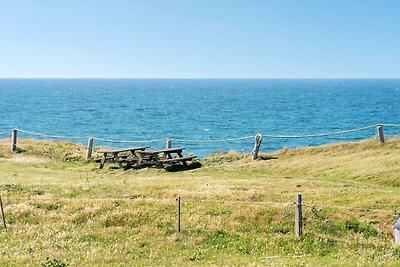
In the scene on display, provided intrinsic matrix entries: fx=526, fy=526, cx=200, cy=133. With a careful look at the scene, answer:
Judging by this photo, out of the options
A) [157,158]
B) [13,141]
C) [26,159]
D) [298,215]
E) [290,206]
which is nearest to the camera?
[298,215]

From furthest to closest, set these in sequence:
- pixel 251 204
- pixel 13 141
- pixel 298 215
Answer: pixel 13 141
pixel 251 204
pixel 298 215

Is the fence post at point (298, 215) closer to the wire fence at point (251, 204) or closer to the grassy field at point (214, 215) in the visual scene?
the wire fence at point (251, 204)

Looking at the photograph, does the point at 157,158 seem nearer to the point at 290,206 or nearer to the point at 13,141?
the point at 13,141

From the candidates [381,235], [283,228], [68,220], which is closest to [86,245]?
[68,220]

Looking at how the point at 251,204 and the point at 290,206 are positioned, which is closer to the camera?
the point at 290,206

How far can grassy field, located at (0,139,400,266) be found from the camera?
591 inches

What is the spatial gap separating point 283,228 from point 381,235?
3.09 metres

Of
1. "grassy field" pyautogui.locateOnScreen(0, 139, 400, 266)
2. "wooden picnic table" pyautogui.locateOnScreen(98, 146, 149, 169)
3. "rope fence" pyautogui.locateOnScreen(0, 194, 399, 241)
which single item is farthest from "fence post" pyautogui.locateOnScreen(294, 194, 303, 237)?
"wooden picnic table" pyautogui.locateOnScreen(98, 146, 149, 169)

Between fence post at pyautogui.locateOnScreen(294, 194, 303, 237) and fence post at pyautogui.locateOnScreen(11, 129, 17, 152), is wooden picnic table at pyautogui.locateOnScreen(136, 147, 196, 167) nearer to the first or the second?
fence post at pyautogui.locateOnScreen(11, 129, 17, 152)

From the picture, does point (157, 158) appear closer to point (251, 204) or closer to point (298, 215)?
point (251, 204)

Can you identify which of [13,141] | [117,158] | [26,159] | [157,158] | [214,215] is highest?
[13,141]

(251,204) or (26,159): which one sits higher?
(251,204)

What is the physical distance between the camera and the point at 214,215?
1884 centimetres

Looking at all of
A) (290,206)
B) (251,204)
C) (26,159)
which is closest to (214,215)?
(251,204)
